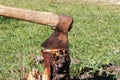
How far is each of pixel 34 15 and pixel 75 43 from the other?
354 cm

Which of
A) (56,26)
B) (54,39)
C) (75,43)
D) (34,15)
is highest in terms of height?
(34,15)

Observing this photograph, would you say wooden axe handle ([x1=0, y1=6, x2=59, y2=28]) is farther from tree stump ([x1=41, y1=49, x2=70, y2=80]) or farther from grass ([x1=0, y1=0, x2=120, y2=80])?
grass ([x1=0, y1=0, x2=120, y2=80])

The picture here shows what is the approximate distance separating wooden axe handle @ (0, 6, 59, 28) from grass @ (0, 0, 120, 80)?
62.2 inches

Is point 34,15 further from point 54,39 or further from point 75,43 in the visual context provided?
point 75,43

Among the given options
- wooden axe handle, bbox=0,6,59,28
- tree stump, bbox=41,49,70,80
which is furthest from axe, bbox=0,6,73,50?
tree stump, bbox=41,49,70,80

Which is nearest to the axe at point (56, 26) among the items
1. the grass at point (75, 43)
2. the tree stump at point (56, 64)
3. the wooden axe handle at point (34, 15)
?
the wooden axe handle at point (34, 15)

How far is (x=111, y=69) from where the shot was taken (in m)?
6.10

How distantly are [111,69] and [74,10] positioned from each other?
671cm

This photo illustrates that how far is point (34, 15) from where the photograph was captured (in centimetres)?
449

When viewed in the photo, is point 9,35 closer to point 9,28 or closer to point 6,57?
point 9,28

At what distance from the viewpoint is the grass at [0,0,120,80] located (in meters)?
6.25

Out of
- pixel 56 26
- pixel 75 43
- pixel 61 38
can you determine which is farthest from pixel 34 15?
pixel 75 43

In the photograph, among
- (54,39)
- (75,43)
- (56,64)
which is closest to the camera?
(54,39)

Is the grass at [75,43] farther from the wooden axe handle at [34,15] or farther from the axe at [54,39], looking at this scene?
the wooden axe handle at [34,15]
